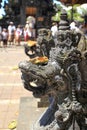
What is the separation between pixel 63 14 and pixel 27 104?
2.24 metres

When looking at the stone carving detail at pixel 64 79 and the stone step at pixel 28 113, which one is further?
the stone step at pixel 28 113

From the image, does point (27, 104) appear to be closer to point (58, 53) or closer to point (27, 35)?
point (58, 53)

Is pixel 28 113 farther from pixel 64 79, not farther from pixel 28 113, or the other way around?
pixel 64 79

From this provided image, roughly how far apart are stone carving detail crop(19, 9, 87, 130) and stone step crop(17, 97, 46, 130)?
2.45 feet

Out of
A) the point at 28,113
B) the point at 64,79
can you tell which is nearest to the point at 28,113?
the point at 28,113

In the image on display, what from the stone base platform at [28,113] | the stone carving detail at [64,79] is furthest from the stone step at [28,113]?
the stone carving detail at [64,79]

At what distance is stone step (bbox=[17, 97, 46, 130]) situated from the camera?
19.2ft

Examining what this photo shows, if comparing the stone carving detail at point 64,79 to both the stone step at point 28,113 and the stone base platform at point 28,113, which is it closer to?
the stone base platform at point 28,113

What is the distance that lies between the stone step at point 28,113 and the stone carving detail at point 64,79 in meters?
0.75

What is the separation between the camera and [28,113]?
6.52 m

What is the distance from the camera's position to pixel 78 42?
16.6 feet

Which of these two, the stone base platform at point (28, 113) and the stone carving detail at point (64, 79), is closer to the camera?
the stone carving detail at point (64, 79)

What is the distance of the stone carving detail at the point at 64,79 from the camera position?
15.6 feet

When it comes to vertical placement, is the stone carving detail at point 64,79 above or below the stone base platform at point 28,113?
above
